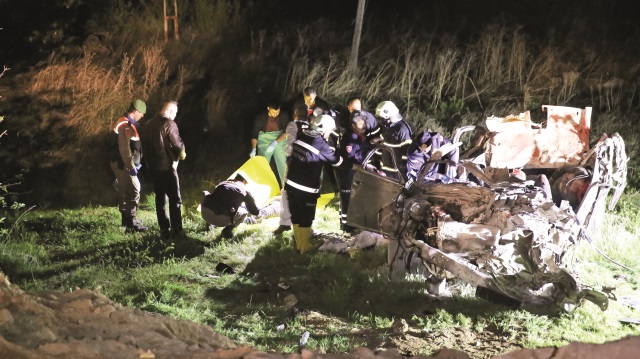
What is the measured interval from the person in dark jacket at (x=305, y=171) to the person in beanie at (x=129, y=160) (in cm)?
206

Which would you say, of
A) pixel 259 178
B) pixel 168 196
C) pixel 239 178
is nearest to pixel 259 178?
pixel 259 178

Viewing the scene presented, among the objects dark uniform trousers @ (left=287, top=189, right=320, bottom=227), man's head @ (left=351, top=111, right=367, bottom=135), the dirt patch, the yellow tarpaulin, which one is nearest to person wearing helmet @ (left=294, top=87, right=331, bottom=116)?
man's head @ (left=351, top=111, right=367, bottom=135)

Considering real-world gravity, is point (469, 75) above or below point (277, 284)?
above

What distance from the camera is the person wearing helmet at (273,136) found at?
35.1 ft

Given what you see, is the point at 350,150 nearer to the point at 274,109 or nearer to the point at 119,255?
the point at 274,109

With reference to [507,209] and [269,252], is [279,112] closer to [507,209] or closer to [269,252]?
[269,252]

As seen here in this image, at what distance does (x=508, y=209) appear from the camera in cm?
703

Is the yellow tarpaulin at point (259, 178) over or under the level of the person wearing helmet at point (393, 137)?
under

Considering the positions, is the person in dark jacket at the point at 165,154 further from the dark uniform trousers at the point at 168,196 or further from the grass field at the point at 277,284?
the grass field at the point at 277,284

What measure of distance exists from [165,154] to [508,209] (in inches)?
170

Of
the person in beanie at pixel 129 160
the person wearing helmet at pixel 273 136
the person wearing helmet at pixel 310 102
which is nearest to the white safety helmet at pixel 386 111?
the person wearing helmet at pixel 310 102

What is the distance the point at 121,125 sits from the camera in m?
9.27

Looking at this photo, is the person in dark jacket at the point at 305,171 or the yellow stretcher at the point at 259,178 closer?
the person in dark jacket at the point at 305,171

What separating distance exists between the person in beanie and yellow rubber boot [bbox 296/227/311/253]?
225cm
